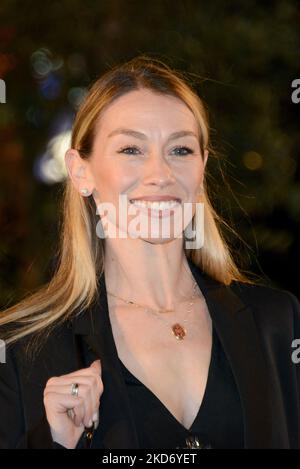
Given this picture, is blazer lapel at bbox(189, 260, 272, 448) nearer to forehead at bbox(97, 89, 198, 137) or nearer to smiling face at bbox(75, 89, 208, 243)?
smiling face at bbox(75, 89, 208, 243)

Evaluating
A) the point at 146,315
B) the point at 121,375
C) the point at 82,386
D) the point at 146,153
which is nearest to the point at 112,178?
the point at 146,153

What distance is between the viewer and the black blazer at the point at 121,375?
2.35 meters

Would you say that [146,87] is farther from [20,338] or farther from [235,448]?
[235,448]

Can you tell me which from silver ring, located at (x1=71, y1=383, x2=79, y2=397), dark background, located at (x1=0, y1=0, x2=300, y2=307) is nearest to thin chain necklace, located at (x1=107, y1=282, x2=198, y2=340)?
silver ring, located at (x1=71, y1=383, x2=79, y2=397)

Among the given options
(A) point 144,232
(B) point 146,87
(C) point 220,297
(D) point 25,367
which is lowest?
(D) point 25,367

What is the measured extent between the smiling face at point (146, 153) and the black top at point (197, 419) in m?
0.42


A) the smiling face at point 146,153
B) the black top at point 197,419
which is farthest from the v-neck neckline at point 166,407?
the smiling face at point 146,153

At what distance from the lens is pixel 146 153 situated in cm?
256

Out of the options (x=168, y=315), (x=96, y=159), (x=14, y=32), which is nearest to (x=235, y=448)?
(x=168, y=315)

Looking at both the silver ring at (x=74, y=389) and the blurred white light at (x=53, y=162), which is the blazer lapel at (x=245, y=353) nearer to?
the silver ring at (x=74, y=389)

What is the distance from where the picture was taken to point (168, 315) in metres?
2.70

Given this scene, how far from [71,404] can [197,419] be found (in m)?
0.39

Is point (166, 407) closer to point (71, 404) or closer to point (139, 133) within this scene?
point (71, 404)

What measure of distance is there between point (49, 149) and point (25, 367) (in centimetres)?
192
